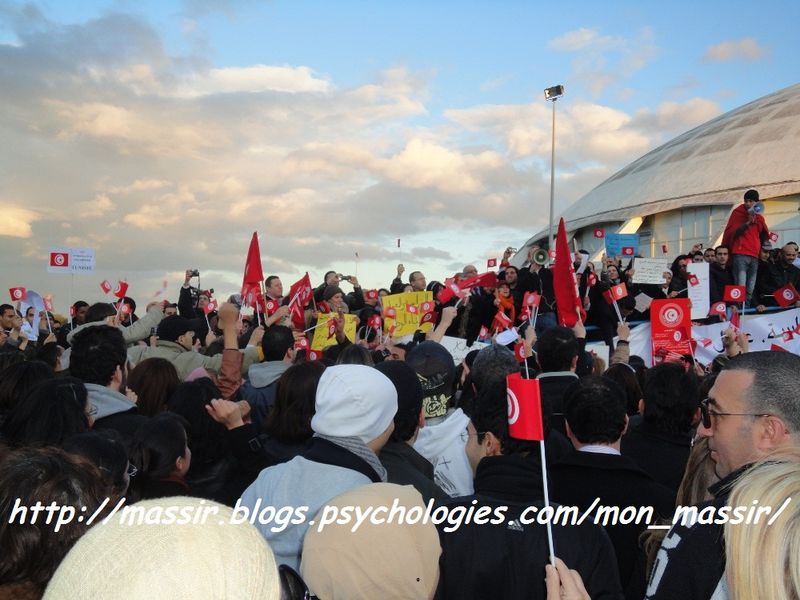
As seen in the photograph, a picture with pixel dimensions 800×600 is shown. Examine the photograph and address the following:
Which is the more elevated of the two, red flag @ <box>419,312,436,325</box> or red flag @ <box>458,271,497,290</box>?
red flag @ <box>458,271,497,290</box>

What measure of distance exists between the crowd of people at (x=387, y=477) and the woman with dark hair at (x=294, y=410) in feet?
0.04

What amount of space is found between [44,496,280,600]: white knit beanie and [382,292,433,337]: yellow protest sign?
898cm

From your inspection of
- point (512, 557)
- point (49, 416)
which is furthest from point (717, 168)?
point (512, 557)

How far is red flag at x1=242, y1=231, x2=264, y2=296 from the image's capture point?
32.4ft

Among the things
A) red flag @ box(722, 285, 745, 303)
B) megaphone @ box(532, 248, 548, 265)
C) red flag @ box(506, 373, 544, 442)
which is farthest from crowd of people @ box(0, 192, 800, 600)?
megaphone @ box(532, 248, 548, 265)

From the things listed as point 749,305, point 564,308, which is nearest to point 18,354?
point 564,308

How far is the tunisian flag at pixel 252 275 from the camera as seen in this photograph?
989 centimetres

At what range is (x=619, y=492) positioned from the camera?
351 cm

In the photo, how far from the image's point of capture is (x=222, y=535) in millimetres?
1354

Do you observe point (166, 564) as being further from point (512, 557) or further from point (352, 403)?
point (352, 403)

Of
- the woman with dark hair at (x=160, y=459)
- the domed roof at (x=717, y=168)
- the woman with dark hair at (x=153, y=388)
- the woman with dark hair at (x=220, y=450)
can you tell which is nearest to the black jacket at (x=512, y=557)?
the woman with dark hair at (x=160, y=459)

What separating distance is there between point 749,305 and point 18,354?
11.9m

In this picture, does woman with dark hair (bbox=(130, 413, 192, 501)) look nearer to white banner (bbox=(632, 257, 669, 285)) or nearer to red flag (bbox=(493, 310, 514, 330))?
red flag (bbox=(493, 310, 514, 330))

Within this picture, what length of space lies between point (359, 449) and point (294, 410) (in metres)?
1.00
